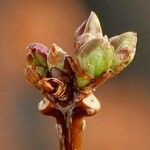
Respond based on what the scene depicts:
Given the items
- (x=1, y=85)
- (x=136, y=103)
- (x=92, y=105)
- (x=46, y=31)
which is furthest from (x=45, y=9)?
(x=92, y=105)

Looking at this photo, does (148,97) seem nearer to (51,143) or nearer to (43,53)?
(51,143)

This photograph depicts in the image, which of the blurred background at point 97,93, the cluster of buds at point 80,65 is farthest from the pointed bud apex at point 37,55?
the blurred background at point 97,93

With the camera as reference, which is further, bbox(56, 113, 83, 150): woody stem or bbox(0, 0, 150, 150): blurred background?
bbox(0, 0, 150, 150): blurred background

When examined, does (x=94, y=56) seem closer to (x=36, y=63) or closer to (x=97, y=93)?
(x=36, y=63)

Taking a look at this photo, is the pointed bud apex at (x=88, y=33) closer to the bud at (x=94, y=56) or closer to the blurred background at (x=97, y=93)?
the bud at (x=94, y=56)

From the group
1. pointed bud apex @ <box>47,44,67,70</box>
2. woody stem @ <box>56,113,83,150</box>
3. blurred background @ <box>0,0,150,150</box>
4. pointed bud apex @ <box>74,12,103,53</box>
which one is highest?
blurred background @ <box>0,0,150,150</box>

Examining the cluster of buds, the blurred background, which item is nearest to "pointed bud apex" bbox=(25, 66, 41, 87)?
the cluster of buds

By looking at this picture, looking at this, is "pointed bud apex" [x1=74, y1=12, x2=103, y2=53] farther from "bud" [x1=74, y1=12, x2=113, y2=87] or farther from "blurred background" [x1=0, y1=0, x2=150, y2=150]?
"blurred background" [x1=0, y1=0, x2=150, y2=150]
